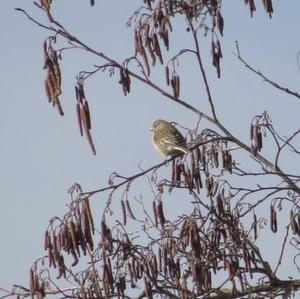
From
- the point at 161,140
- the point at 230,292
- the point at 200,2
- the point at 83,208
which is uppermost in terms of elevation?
the point at 161,140

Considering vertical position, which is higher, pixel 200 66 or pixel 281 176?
pixel 200 66

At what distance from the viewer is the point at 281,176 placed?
5629 millimetres

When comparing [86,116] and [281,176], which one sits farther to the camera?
[281,176]

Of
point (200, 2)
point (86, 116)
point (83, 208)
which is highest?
point (200, 2)

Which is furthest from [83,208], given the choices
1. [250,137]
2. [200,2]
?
[200,2]

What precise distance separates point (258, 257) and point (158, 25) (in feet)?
5.93

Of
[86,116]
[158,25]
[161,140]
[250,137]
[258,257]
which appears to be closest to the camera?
[86,116]

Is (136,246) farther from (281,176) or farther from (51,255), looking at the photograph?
(281,176)

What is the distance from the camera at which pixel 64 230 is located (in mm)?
4977

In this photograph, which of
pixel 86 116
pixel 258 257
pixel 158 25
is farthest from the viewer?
pixel 258 257

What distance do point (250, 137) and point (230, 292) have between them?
1.09 metres

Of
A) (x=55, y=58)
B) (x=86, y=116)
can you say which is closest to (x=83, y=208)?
(x=86, y=116)

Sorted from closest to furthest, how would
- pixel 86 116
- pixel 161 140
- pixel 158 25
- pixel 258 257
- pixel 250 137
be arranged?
pixel 86 116
pixel 158 25
pixel 250 137
pixel 258 257
pixel 161 140

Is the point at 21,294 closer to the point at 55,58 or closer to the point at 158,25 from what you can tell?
the point at 55,58
